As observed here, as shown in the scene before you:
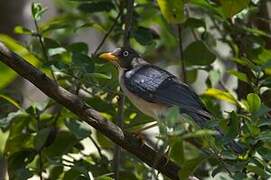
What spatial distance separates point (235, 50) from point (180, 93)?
2.21 ft

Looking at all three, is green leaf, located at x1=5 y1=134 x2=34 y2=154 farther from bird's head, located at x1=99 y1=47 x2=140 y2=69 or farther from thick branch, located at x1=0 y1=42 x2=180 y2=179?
thick branch, located at x1=0 y1=42 x2=180 y2=179

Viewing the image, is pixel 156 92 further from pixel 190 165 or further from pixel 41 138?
pixel 190 165

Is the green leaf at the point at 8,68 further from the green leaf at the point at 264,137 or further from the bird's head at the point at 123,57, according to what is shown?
the green leaf at the point at 264,137

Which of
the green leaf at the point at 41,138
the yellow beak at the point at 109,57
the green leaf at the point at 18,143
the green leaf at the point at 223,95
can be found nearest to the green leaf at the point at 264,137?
the green leaf at the point at 223,95

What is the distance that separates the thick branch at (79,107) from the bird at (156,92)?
582 millimetres

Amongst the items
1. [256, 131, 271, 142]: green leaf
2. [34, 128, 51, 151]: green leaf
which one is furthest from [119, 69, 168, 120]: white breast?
[256, 131, 271, 142]: green leaf

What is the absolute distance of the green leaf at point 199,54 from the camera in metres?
4.21

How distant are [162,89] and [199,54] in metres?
0.32

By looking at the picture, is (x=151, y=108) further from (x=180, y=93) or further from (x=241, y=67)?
(x=241, y=67)

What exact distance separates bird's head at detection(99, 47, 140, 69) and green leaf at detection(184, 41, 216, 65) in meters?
0.41

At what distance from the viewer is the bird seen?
12.8 ft

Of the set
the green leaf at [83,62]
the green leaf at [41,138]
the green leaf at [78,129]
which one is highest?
the green leaf at [83,62]

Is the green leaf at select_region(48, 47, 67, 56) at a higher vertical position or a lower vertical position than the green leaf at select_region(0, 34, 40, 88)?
higher

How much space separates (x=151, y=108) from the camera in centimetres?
398
